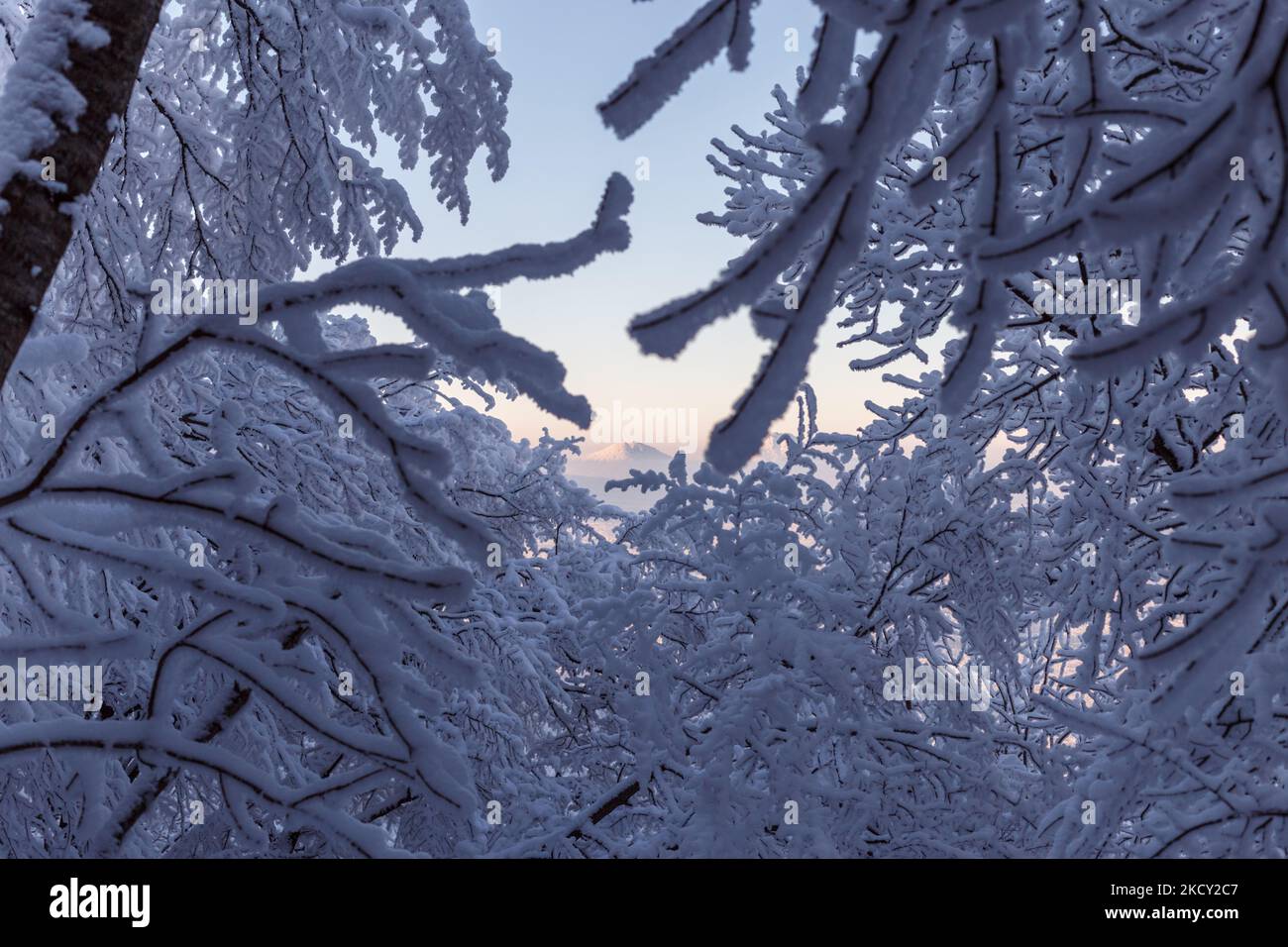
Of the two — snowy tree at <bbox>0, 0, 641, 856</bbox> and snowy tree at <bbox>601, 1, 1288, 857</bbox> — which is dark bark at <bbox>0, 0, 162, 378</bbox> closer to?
snowy tree at <bbox>0, 0, 641, 856</bbox>

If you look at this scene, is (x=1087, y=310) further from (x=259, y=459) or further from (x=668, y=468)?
(x=259, y=459)

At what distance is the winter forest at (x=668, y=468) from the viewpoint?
4.42ft

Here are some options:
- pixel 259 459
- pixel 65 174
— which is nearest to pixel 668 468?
pixel 259 459

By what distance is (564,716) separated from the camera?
665cm

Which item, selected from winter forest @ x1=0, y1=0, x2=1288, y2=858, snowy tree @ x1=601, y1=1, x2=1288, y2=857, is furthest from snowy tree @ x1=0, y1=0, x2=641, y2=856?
snowy tree @ x1=601, y1=1, x2=1288, y2=857

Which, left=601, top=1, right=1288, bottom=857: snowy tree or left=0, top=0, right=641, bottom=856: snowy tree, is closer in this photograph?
left=601, top=1, right=1288, bottom=857: snowy tree

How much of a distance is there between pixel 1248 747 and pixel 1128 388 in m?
2.52

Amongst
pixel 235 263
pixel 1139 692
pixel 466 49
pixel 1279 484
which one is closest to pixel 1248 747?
pixel 1139 692

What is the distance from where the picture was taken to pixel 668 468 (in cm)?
461

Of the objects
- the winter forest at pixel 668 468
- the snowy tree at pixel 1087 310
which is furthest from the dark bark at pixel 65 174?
the snowy tree at pixel 1087 310

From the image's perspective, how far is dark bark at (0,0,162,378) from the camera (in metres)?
1.65

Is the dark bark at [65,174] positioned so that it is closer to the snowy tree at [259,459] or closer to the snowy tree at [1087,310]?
the snowy tree at [259,459]
